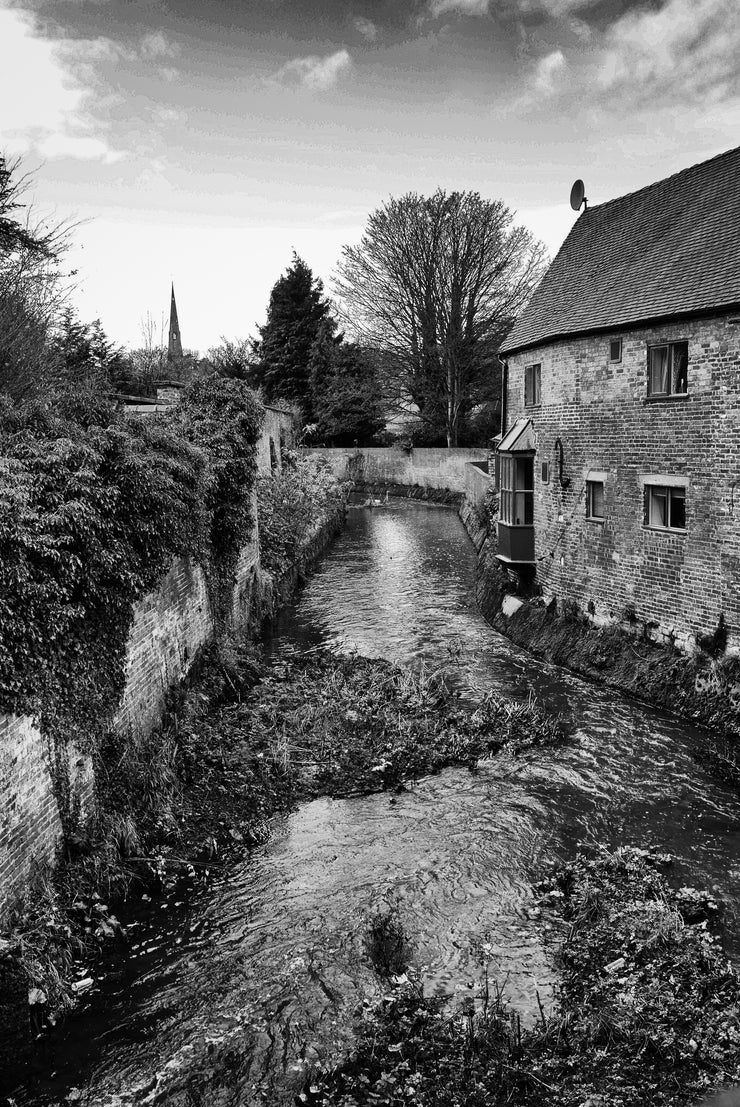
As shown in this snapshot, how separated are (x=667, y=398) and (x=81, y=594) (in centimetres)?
1013

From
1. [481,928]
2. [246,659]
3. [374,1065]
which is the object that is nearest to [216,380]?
[246,659]

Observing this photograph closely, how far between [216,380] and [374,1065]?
13.4m

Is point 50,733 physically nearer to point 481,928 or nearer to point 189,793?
point 189,793

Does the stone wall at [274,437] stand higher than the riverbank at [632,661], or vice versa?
the stone wall at [274,437]

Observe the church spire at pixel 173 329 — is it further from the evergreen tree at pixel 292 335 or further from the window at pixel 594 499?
the window at pixel 594 499

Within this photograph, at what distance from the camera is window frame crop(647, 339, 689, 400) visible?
1288 centimetres

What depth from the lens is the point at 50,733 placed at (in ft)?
23.3

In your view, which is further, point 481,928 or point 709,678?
point 709,678

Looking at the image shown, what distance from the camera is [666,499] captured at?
1348 cm

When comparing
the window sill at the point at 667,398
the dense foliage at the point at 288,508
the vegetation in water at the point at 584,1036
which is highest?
the window sill at the point at 667,398

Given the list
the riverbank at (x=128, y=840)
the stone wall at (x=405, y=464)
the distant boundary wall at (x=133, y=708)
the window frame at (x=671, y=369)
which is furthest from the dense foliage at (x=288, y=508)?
the stone wall at (x=405, y=464)

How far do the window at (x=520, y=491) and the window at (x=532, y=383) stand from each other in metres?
1.39

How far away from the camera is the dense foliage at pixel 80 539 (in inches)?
267

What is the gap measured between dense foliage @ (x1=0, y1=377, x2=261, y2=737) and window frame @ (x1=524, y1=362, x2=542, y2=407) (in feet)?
28.6
